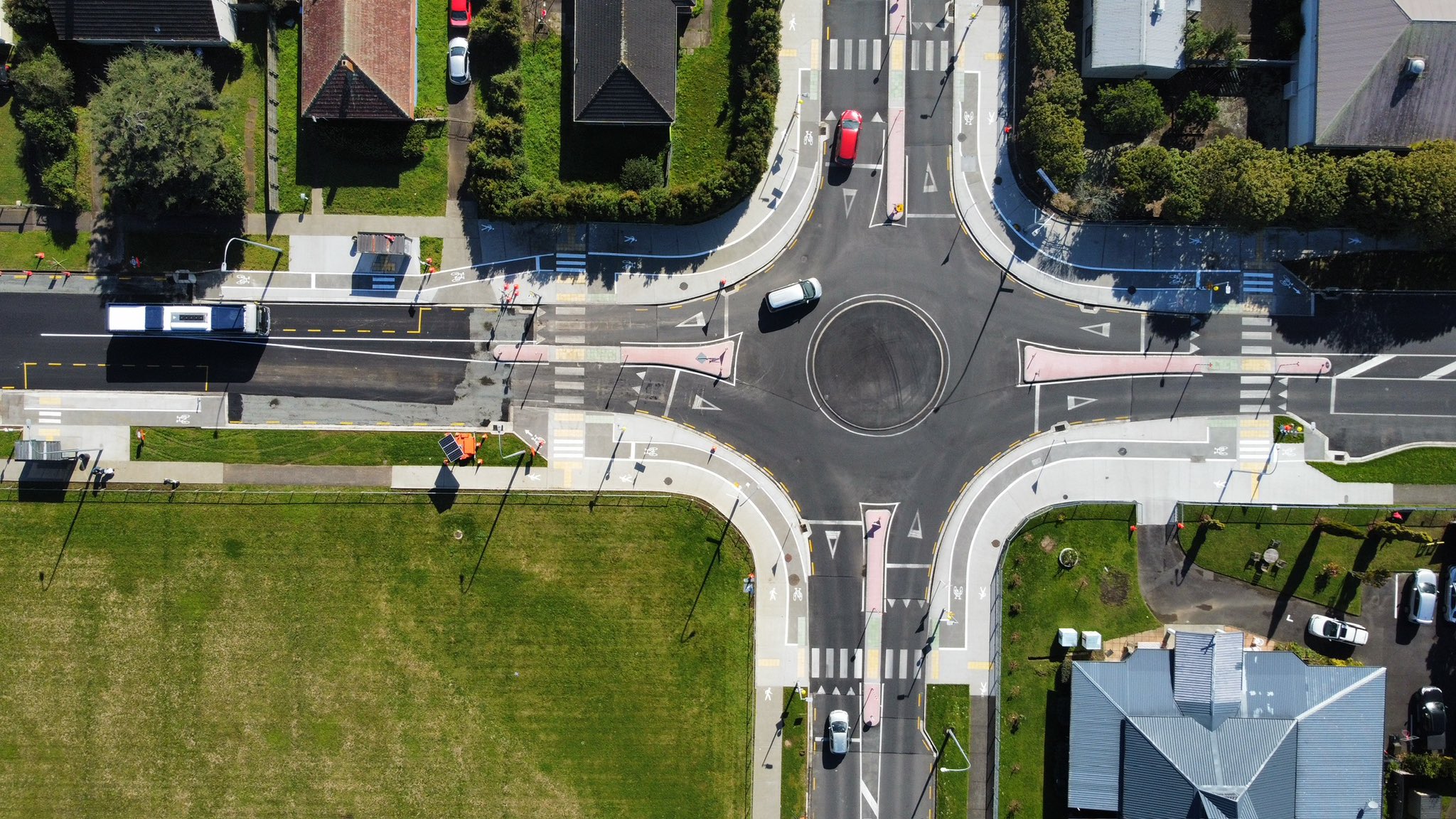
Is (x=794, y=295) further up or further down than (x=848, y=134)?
further down

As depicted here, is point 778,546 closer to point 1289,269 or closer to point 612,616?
point 612,616

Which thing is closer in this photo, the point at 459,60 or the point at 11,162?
the point at 459,60

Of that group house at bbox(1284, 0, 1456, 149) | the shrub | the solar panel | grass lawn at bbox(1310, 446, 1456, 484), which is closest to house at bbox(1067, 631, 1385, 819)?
grass lawn at bbox(1310, 446, 1456, 484)

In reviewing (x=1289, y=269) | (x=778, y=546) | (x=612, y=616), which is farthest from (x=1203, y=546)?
(x=612, y=616)

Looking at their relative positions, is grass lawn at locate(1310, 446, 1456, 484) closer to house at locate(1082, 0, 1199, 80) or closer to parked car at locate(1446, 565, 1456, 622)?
parked car at locate(1446, 565, 1456, 622)

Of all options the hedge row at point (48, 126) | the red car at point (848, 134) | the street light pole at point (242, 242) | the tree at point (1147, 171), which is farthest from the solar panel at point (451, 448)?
the tree at point (1147, 171)

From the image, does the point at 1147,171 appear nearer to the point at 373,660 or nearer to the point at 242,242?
the point at 242,242

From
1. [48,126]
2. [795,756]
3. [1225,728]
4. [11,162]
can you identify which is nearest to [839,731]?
[795,756]
